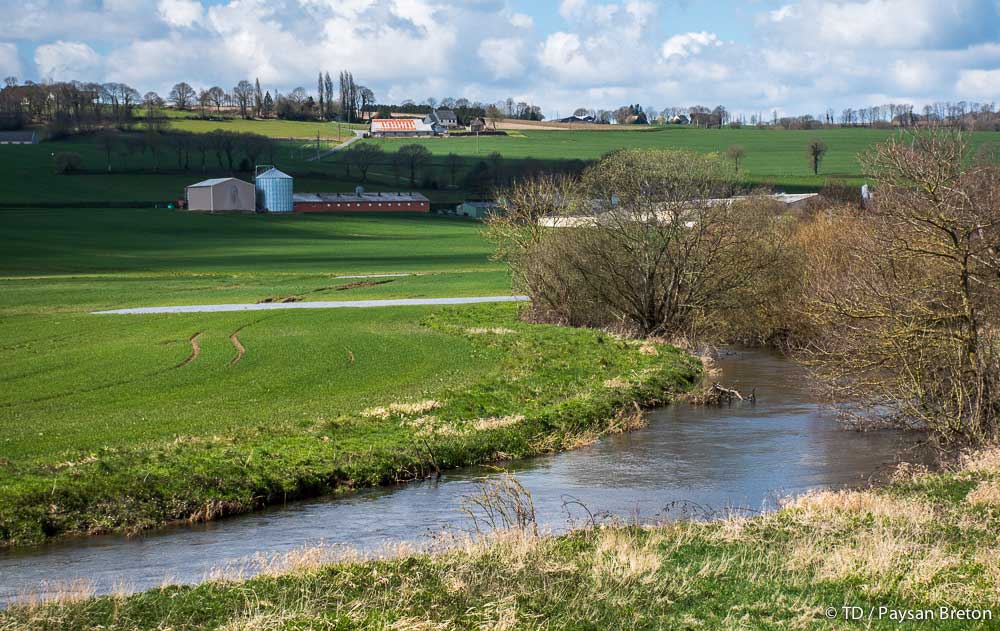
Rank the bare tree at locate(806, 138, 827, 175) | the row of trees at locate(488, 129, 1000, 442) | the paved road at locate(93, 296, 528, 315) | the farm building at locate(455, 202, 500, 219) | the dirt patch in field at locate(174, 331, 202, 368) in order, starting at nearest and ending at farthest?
1. the row of trees at locate(488, 129, 1000, 442)
2. the dirt patch in field at locate(174, 331, 202, 368)
3. the paved road at locate(93, 296, 528, 315)
4. the farm building at locate(455, 202, 500, 219)
5. the bare tree at locate(806, 138, 827, 175)

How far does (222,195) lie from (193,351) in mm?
103601

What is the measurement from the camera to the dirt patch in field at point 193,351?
34.8 meters

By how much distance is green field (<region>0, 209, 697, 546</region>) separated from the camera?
796 inches

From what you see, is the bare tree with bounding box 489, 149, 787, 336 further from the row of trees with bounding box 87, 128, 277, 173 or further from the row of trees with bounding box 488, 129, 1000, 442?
the row of trees with bounding box 87, 128, 277, 173

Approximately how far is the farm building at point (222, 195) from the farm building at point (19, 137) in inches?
2537

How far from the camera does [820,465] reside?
77.5ft

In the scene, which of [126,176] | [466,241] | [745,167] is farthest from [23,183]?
[745,167]

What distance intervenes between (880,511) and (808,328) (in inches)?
1086

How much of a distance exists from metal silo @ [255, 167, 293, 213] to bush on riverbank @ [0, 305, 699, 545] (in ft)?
358

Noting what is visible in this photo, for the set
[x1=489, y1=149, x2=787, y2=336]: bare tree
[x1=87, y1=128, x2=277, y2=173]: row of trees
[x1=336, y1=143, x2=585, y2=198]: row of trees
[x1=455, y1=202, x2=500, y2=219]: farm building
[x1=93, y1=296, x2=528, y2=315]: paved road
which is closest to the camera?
[x1=489, y1=149, x2=787, y2=336]: bare tree

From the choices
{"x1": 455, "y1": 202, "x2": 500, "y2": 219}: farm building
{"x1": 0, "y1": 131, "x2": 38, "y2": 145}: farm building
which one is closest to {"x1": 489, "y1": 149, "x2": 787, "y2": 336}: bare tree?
{"x1": 455, "y1": 202, "x2": 500, "y2": 219}: farm building

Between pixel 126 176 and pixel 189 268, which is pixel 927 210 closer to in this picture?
pixel 189 268

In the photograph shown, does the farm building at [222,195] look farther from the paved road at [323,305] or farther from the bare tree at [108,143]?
the paved road at [323,305]

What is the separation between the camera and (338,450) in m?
23.3
